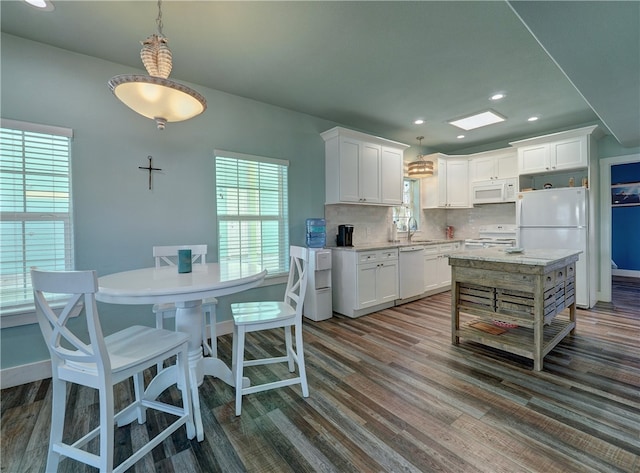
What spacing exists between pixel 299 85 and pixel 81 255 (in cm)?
275

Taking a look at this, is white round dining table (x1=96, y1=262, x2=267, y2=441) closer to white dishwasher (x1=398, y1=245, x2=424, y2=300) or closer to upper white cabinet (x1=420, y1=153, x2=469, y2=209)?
white dishwasher (x1=398, y1=245, x2=424, y2=300)

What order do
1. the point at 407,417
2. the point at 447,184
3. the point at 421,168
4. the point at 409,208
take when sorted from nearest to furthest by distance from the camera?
the point at 407,417 < the point at 421,168 < the point at 447,184 < the point at 409,208

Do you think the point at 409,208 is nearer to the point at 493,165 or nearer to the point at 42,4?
the point at 493,165

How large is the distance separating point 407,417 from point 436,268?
11.5 feet

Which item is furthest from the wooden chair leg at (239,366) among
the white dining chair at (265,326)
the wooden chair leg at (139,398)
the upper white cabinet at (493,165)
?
the upper white cabinet at (493,165)

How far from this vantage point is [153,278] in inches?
74.8

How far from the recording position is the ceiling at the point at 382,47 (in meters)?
1.94

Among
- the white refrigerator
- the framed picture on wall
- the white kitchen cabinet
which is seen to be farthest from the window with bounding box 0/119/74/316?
the framed picture on wall

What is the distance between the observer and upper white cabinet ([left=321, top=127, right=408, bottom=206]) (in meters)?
4.05

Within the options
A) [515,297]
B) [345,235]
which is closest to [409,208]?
[345,235]

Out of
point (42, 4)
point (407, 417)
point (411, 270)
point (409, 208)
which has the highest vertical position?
point (42, 4)

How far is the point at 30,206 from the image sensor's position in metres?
2.39

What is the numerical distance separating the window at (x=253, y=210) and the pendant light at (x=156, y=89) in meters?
1.41

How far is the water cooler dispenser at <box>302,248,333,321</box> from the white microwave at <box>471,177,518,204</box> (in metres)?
3.45
